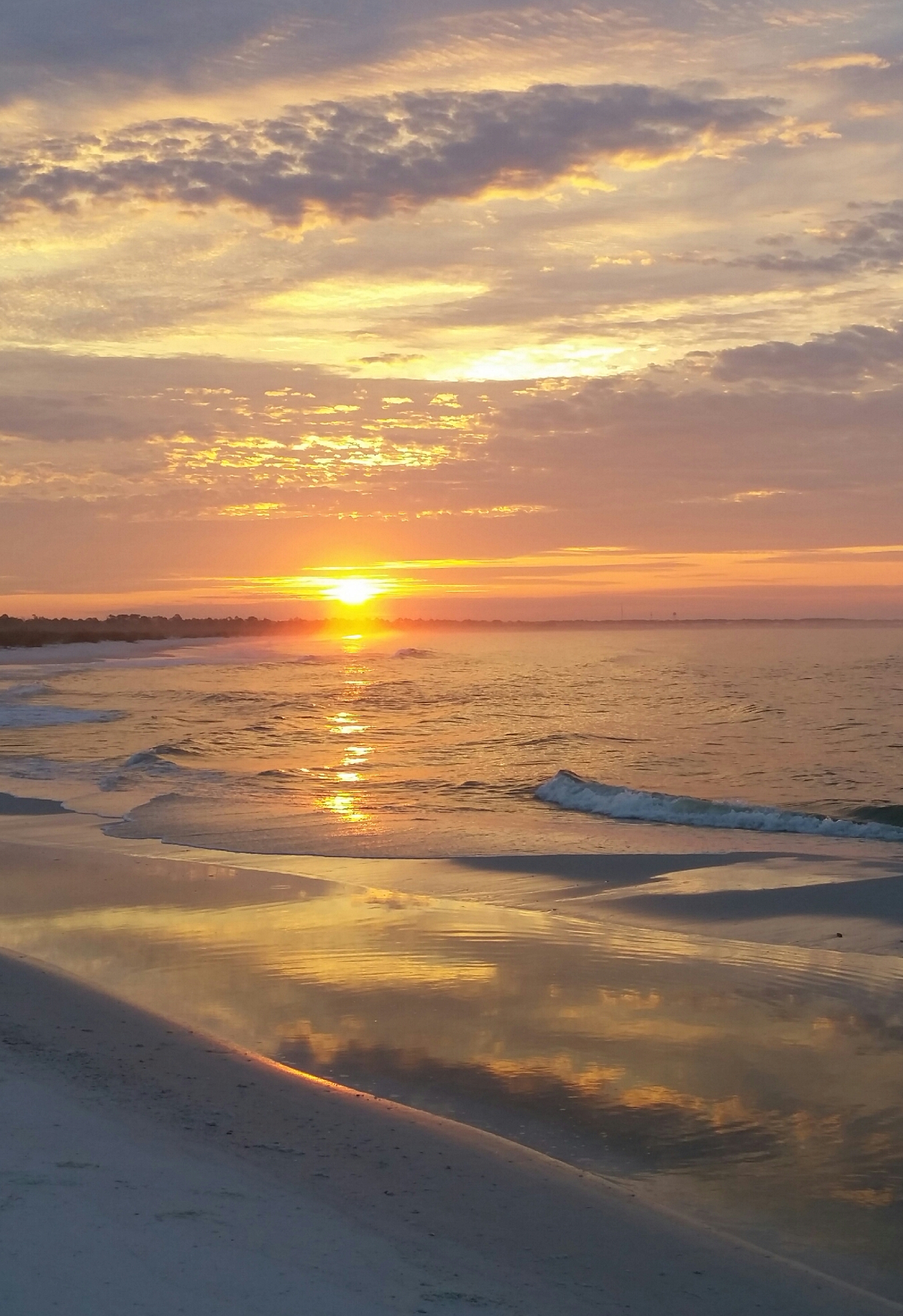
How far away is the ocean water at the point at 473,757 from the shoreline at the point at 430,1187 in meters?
7.88

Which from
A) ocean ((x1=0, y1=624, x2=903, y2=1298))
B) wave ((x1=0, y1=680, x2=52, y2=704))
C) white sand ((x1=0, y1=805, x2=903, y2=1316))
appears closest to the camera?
white sand ((x1=0, y1=805, x2=903, y2=1316))

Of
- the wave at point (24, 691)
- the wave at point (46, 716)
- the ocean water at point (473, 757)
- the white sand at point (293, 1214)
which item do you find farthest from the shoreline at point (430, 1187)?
the wave at point (24, 691)

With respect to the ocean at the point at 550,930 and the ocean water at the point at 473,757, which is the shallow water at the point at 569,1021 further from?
the ocean water at the point at 473,757

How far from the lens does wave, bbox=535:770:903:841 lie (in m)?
16.1

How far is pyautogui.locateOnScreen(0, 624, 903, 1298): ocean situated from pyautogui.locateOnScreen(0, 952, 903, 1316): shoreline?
27cm

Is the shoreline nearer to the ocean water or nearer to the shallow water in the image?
the shallow water

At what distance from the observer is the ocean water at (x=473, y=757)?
1608cm

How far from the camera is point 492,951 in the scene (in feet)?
29.9

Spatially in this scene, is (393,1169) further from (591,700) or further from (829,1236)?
(591,700)

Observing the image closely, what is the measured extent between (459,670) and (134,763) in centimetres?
4463

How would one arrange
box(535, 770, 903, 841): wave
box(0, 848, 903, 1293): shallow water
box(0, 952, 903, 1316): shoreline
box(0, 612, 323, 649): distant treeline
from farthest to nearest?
1. box(0, 612, 323, 649): distant treeline
2. box(535, 770, 903, 841): wave
3. box(0, 848, 903, 1293): shallow water
4. box(0, 952, 903, 1316): shoreline

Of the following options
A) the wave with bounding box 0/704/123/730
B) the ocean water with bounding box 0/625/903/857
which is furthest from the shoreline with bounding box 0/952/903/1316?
the wave with bounding box 0/704/123/730

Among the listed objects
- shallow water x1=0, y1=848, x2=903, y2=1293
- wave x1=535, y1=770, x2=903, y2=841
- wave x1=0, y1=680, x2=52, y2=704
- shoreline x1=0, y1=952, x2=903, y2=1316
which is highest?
wave x1=0, y1=680, x2=52, y2=704

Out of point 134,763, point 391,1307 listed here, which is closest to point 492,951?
point 391,1307
